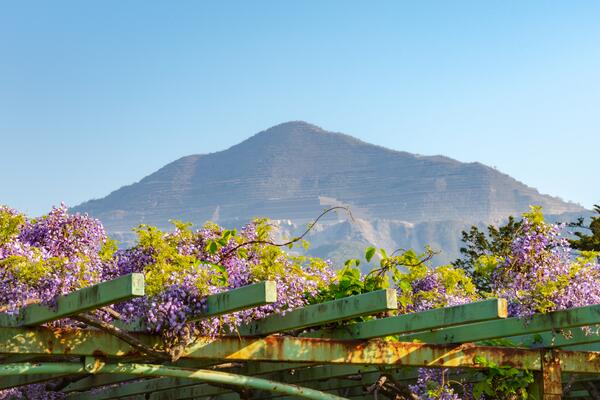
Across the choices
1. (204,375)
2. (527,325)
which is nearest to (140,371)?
(204,375)

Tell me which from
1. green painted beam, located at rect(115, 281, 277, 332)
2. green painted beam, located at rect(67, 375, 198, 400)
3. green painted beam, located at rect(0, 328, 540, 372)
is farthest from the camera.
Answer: green painted beam, located at rect(67, 375, 198, 400)

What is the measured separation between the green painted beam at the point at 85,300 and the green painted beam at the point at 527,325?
3.74 metres

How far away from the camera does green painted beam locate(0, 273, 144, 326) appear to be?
571 centimetres

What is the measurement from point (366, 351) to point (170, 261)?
5.71 feet

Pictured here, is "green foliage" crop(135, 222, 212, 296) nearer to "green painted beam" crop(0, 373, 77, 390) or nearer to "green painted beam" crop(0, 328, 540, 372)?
"green painted beam" crop(0, 328, 540, 372)

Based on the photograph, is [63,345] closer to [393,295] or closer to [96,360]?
[96,360]

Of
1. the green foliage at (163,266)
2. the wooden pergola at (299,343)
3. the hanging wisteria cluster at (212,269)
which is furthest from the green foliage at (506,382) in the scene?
the green foliage at (163,266)

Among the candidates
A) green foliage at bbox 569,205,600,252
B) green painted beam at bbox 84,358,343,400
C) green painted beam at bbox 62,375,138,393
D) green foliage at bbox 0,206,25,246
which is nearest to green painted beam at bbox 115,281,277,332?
green painted beam at bbox 84,358,343,400

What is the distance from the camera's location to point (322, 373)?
36.3 feet

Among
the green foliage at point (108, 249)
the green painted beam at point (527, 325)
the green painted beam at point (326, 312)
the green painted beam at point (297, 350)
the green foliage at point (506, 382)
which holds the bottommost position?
the green foliage at point (506, 382)

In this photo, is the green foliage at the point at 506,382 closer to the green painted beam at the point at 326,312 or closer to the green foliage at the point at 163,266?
the green painted beam at the point at 326,312

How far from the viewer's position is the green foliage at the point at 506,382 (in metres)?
9.70

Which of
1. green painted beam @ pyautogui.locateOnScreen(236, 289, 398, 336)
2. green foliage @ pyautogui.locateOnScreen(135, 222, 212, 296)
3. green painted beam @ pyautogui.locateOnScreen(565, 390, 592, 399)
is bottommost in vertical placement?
green painted beam @ pyautogui.locateOnScreen(565, 390, 592, 399)

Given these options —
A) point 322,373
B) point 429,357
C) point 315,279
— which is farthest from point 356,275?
point 322,373
